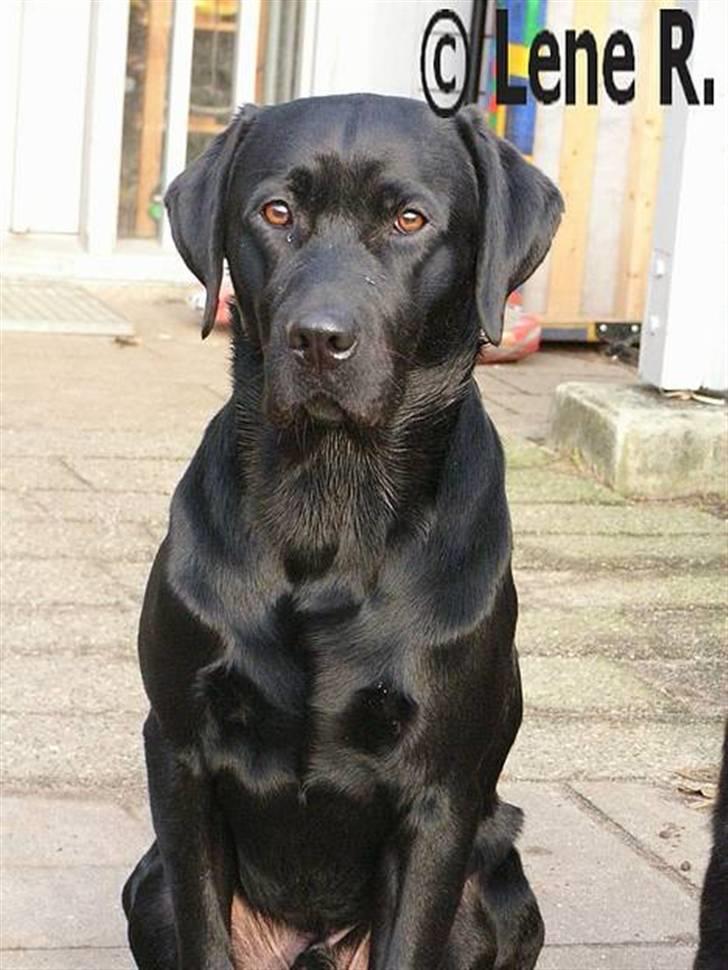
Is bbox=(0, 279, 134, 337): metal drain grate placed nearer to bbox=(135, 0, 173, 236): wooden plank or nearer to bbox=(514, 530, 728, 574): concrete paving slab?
bbox=(135, 0, 173, 236): wooden plank

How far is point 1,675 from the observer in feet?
17.4

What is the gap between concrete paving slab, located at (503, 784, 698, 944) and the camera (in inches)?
165

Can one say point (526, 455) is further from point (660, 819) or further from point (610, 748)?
point (660, 819)

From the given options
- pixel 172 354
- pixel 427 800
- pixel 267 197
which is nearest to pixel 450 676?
pixel 427 800

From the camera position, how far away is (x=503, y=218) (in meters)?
3.44

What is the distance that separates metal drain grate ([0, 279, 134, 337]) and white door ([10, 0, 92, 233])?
1.76 feet

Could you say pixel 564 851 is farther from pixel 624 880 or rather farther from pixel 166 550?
pixel 166 550

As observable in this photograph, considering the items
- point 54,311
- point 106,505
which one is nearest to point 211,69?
point 54,311

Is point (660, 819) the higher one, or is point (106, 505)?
point (106, 505)

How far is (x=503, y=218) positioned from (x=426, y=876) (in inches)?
39.7

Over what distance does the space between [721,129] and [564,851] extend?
11.9 feet

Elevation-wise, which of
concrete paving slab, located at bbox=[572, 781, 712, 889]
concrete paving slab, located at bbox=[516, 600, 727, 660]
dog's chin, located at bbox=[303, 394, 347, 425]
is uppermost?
dog's chin, located at bbox=[303, 394, 347, 425]

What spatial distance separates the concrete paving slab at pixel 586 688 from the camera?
541cm

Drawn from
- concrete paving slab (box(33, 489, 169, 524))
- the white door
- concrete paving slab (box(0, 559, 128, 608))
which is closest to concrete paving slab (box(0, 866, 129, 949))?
concrete paving slab (box(0, 559, 128, 608))
